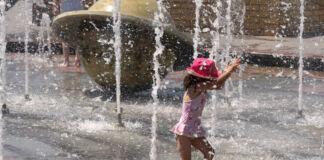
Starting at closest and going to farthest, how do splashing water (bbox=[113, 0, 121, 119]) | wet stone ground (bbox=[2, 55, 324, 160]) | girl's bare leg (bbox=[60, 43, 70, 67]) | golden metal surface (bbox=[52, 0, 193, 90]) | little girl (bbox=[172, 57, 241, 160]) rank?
little girl (bbox=[172, 57, 241, 160])
wet stone ground (bbox=[2, 55, 324, 160])
splashing water (bbox=[113, 0, 121, 119])
golden metal surface (bbox=[52, 0, 193, 90])
girl's bare leg (bbox=[60, 43, 70, 67])

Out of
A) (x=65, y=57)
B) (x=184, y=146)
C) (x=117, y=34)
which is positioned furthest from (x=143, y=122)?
(x=65, y=57)

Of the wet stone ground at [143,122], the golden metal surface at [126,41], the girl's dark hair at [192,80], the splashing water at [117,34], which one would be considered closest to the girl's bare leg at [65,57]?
the wet stone ground at [143,122]

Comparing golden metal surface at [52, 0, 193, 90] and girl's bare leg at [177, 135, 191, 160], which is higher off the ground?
golden metal surface at [52, 0, 193, 90]

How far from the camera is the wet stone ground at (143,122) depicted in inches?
182

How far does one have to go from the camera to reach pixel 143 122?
19.0 feet

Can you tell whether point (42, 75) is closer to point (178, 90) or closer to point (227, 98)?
point (178, 90)

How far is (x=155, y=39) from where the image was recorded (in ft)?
22.1

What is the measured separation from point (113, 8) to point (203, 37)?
889 centimetres

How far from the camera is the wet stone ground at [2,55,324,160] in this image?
4633 millimetres

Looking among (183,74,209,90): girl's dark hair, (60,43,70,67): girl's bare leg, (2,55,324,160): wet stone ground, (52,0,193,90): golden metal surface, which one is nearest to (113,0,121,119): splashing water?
(52,0,193,90): golden metal surface

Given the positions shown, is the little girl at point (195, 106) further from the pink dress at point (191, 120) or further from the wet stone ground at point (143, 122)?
the wet stone ground at point (143, 122)

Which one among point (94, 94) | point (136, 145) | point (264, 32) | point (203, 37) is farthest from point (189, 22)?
point (136, 145)

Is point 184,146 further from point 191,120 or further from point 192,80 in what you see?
point 192,80

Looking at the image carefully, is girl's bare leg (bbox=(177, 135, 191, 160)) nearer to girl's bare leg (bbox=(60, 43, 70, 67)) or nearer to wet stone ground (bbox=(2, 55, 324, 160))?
wet stone ground (bbox=(2, 55, 324, 160))
